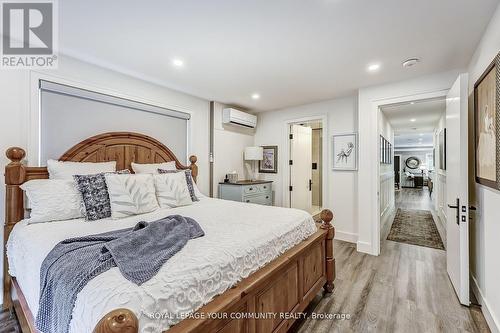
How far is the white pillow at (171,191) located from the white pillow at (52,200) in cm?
72

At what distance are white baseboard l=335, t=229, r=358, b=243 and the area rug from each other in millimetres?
693

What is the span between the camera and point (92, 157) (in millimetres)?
2551

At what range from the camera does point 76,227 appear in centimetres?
174

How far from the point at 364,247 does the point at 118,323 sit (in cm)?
337

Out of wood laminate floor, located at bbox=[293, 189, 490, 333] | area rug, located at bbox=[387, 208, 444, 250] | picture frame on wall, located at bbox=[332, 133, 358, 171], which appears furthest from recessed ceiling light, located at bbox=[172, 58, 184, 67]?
area rug, located at bbox=[387, 208, 444, 250]

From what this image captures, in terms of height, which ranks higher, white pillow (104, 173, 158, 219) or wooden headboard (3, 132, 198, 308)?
wooden headboard (3, 132, 198, 308)

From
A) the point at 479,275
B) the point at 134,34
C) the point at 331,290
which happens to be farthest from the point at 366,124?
the point at 134,34

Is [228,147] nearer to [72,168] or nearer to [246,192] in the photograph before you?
[246,192]

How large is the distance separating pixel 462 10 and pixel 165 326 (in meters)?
2.74

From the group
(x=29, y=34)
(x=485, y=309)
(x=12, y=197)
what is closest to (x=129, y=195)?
(x=12, y=197)

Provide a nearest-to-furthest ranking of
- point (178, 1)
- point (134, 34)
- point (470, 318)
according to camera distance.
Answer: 1. point (178, 1)
2. point (470, 318)
3. point (134, 34)

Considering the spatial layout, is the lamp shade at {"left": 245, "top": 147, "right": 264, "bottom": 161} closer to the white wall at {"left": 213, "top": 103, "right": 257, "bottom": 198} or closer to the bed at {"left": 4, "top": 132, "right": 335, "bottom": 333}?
the white wall at {"left": 213, "top": 103, "right": 257, "bottom": 198}

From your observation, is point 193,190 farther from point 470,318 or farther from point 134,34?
point 470,318

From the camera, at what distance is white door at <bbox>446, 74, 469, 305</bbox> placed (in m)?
2.04
